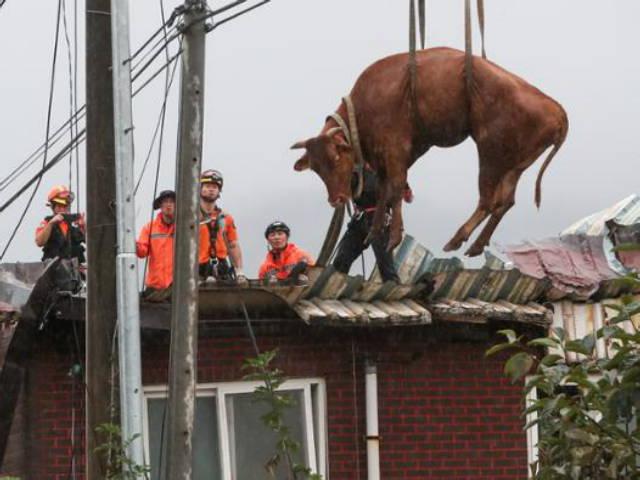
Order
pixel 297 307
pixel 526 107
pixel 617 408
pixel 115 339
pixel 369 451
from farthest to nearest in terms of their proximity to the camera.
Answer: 1. pixel 369 451
2. pixel 297 307
3. pixel 115 339
4. pixel 526 107
5. pixel 617 408

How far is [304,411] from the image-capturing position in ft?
45.5

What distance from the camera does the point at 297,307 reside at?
1298 cm

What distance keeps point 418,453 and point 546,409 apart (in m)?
6.48

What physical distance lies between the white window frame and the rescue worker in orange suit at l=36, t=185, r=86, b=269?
1.31 metres

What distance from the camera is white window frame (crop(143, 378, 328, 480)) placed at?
13633 millimetres

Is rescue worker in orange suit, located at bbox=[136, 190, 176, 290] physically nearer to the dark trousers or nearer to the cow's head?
the dark trousers

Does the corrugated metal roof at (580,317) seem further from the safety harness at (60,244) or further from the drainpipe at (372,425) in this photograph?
the safety harness at (60,244)

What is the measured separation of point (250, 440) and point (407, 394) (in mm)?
1384

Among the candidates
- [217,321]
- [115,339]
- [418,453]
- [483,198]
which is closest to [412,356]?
[418,453]

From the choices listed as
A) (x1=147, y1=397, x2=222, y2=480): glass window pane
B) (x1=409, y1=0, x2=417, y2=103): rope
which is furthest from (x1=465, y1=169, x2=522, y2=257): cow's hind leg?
(x1=147, y1=397, x2=222, y2=480): glass window pane

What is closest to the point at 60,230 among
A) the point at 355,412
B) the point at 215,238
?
the point at 215,238

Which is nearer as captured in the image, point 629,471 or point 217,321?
point 629,471

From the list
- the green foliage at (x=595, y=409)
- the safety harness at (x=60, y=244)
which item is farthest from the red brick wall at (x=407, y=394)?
the green foliage at (x=595, y=409)

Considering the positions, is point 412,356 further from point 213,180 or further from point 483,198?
point 483,198
